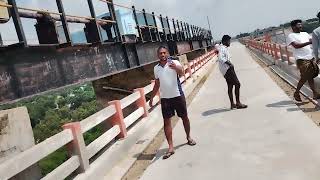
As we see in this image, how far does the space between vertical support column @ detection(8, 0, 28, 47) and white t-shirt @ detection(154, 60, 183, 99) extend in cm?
217

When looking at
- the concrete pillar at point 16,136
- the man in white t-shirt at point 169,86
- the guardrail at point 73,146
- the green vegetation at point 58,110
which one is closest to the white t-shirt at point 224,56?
the guardrail at point 73,146

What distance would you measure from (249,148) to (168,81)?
1679 mm

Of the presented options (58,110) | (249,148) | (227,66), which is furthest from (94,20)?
(58,110)

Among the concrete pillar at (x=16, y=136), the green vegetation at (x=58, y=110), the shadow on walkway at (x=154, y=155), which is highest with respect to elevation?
the concrete pillar at (x=16, y=136)

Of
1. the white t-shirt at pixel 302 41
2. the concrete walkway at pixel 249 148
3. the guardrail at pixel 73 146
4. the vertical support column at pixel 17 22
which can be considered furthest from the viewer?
the white t-shirt at pixel 302 41

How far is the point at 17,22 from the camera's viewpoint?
748 cm

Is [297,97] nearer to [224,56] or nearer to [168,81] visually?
[224,56]

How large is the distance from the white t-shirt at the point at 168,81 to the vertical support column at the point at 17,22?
217 centimetres

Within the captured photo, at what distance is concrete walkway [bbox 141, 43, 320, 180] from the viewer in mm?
5965

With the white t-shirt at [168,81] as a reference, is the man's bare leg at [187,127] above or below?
below

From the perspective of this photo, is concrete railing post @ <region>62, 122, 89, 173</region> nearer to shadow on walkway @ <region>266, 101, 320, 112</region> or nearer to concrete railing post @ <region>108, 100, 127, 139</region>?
concrete railing post @ <region>108, 100, 127, 139</region>

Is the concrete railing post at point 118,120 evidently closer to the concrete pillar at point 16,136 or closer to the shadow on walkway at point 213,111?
the shadow on walkway at point 213,111

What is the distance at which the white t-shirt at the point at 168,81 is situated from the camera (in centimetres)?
767

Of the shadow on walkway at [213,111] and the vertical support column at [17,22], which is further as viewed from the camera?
the shadow on walkway at [213,111]
